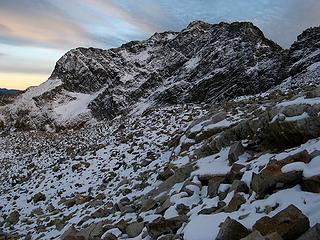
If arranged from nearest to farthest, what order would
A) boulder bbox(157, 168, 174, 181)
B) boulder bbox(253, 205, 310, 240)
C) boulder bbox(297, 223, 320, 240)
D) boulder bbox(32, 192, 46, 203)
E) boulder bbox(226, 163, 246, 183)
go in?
1. boulder bbox(297, 223, 320, 240)
2. boulder bbox(253, 205, 310, 240)
3. boulder bbox(226, 163, 246, 183)
4. boulder bbox(157, 168, 174, 181)
5. boulder bbox(32, 192, 46, 203)

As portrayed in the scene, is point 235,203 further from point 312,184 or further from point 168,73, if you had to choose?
point 168,73

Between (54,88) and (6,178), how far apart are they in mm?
35395

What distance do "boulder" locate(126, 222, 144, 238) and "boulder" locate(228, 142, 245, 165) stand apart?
3335 millimetres

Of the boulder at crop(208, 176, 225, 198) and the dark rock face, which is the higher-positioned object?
the dark rock face

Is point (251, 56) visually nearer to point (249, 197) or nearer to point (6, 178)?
point (6, 178)

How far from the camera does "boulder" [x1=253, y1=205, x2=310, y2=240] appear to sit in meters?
6.76

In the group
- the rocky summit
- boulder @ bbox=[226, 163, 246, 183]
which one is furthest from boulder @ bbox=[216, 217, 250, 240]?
boulder @ bbox=[226, 163, 246, 183]

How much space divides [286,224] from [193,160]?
7782 millimetres

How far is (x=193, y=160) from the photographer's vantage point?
14.6 metres

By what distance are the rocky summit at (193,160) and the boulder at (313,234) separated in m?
0.02

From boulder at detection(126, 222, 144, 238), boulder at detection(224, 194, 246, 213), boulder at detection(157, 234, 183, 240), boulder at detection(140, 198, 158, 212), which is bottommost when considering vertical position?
boulder at detection(126, 222, 144, 238)

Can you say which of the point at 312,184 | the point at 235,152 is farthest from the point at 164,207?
the point at 312,184

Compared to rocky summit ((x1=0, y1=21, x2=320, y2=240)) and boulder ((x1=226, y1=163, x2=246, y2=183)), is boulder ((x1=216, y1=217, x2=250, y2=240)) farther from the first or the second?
boulder ((x1=226, y1=163, x2=246, y2=183))

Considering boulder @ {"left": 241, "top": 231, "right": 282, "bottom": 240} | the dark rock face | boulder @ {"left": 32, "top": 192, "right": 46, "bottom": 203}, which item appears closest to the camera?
boulder @ {"left": 241, "top": 231, "right": 282, "bottom": 240}
